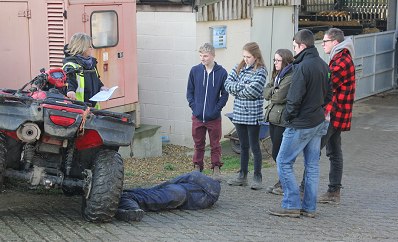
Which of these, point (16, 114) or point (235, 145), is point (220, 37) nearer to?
point (235, 145)

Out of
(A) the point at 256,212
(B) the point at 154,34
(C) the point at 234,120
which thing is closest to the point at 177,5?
(B) the point at 154,34

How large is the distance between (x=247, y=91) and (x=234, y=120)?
0.45 meters

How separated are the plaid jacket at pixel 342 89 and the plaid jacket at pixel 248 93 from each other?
896 mm

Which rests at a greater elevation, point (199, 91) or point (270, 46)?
point (270, 46)

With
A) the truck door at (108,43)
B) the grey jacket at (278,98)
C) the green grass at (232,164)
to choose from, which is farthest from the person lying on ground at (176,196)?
the truck door at (108,43)

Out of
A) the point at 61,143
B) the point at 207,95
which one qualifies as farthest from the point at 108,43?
the point at 61,143

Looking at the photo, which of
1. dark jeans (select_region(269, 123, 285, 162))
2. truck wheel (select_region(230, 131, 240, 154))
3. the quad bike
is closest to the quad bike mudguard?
the quad bike

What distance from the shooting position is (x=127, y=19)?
8.37 m

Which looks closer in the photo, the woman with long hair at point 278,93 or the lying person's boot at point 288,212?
the lying person's boot at point 288,212

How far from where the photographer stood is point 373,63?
48.3 feet

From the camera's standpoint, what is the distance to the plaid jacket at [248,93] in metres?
6.00

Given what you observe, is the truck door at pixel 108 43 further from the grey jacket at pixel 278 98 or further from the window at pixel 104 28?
the grey jacket at pixel 278 98

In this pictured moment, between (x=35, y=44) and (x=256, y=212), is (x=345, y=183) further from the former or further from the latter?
(x=35, y=44)

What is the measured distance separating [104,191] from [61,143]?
0.59 m
